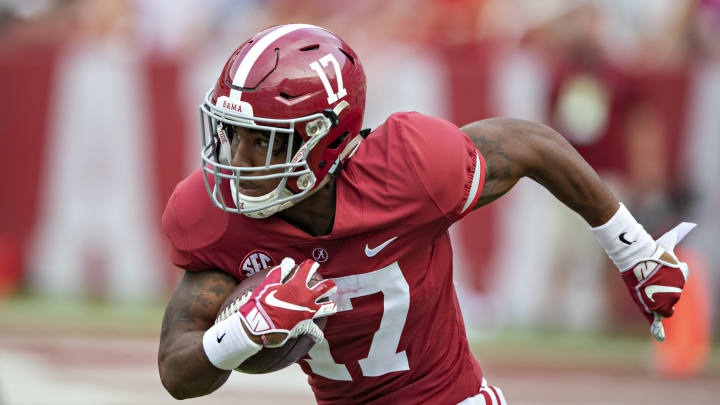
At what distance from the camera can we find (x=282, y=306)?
2955 mm

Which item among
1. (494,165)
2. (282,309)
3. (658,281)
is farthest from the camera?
(658,281)

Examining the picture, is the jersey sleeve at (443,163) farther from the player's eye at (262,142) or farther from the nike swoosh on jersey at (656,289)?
the nike swoosh on jersey at (656,289)

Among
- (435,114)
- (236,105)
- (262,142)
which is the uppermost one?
(236,105)

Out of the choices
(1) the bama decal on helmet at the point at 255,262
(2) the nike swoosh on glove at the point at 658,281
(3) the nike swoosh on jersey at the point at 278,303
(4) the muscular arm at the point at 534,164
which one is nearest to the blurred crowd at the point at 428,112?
(2) the nike swoosh on glove at the point at 658,281

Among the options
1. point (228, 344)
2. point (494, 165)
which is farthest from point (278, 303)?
point (494, 165)

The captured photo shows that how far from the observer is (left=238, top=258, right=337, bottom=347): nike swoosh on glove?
2953 millimetres

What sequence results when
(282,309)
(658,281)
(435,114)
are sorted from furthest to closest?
(435,114), (658,281), (282,309)

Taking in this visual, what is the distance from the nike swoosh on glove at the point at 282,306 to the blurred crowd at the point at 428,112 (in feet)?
15.9

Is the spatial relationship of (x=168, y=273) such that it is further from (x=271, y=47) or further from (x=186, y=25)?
(x=271, y=47)

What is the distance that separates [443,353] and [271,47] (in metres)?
1.11

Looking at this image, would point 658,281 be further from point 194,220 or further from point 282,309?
point 194,220

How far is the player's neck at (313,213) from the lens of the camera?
3293 millimetres

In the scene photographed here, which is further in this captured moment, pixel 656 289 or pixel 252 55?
pixel 656 289

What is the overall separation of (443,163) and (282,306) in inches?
25.9
